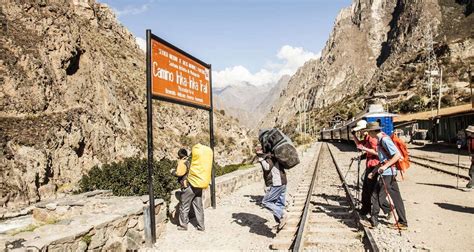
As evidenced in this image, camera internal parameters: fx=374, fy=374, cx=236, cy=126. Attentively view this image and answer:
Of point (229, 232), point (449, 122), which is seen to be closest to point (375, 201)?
point (229, 232)

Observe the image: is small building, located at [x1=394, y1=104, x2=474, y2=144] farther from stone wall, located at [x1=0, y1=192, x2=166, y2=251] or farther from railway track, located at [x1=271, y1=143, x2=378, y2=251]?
stone wall, located at [x1=0, y1=192, x2=166, y2=251]

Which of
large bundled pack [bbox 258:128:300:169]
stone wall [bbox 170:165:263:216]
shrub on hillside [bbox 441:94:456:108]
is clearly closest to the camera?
large bundled pack [bbox 258:128:300:169]

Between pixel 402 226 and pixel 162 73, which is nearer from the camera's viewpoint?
pixel 402 226

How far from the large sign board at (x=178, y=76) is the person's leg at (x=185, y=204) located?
191cm

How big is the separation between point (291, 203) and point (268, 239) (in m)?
3.39

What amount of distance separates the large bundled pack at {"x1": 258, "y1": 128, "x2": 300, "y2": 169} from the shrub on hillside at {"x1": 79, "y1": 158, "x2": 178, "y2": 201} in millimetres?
4192

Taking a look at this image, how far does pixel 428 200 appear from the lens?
34.2 feet

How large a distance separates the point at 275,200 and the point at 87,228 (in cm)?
329

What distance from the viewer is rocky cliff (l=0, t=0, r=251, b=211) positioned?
20562 millimetres

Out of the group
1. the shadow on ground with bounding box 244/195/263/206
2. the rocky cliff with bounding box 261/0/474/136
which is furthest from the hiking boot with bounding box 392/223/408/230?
the rocky cliff with bounding box 261/0/474/136

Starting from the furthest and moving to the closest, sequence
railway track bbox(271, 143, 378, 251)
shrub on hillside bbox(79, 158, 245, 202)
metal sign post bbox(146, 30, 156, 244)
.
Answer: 1. shrub on hillside bbox(79, 158, 245, 202)
2. metal sign post bbox(146, 30, 156, 244)
3. railway track bbox(271, 143, 378, 251)

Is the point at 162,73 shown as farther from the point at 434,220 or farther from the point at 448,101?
the point at 448,101

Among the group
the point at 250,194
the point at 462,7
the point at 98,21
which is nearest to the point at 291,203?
the point at 250,194

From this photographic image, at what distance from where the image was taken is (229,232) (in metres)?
7.50
